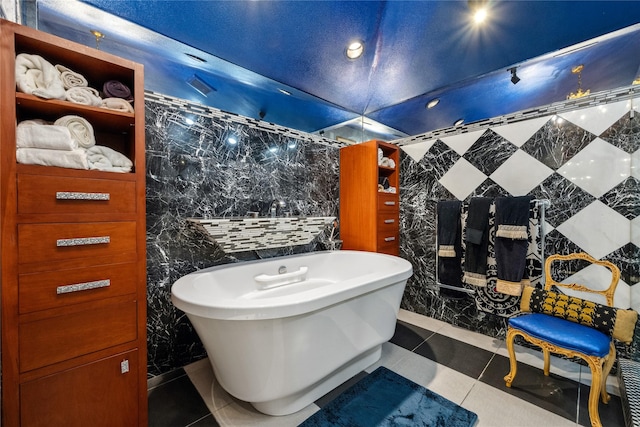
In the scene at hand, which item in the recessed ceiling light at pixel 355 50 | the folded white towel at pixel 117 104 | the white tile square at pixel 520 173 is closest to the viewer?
the folded white towel at pixel 117 104

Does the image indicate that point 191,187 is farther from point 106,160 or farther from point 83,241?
point 83,241

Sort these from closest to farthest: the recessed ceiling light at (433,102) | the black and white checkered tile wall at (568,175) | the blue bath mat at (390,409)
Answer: the blue bath mat at (390,409) < the black and white checkered tile wall at (568,175) < the recessed ceiling light at (433,102)

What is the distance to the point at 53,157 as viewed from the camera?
101 centimetres

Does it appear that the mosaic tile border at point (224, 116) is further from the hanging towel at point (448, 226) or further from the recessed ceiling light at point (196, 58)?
the hanging towel at point (448, 226)

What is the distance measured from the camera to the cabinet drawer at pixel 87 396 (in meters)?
0.97

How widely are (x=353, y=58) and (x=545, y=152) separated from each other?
6.06ft

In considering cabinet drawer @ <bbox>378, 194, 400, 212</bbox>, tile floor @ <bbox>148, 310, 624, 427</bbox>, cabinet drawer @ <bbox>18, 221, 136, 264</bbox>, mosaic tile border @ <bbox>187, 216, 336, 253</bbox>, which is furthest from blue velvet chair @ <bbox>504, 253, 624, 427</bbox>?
cabinet drawer @ <bbox>18, 221, 136, 264</bbox>

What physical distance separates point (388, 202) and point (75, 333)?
101 inches

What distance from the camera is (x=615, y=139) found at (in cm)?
169

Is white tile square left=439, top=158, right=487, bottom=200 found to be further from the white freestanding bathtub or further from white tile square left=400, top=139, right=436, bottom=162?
the white freestanding bathtub

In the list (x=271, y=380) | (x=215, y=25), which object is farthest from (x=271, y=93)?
(x=271, y=380)

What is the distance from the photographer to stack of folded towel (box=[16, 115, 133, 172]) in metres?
0.98

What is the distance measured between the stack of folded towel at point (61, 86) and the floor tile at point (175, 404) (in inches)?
65.5

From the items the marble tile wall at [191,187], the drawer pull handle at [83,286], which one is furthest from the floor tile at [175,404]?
the drawer pull handle at [83,286]
